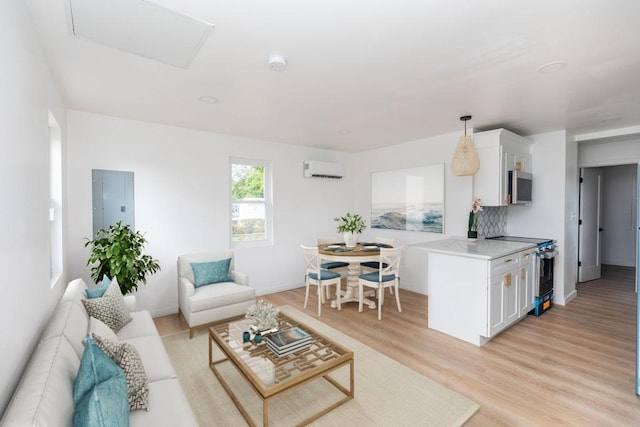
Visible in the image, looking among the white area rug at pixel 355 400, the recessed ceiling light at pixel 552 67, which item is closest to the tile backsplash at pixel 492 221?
the recessed ceiling light at pixel 552 67

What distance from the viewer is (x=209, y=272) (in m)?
3.74

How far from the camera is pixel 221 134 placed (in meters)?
4.41

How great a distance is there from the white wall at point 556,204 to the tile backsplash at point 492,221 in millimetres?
201

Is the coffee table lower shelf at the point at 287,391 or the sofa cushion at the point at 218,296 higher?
the sofa cushion at the point at 218,296

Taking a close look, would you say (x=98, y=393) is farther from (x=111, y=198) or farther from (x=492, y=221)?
(x=492, y=221)

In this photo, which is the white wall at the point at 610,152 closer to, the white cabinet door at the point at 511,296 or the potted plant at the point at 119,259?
the white cabinet door at the point at 511,296

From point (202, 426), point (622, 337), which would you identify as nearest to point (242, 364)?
point (202, 426)

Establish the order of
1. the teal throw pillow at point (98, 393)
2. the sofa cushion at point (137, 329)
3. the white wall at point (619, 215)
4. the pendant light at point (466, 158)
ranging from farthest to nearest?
the white wall at point (619, 215), the pendant light at point (466, 158), the sofa cushion at point (137, 329), the teal throw pillow at point (98, 393)

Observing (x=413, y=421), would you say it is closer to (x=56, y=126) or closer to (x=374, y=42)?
(x=374, y=42)

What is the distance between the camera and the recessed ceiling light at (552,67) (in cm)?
228

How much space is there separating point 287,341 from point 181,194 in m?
2.75

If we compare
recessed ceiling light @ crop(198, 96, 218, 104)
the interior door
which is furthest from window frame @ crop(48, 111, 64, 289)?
the interior door

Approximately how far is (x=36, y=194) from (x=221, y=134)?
9.21ft

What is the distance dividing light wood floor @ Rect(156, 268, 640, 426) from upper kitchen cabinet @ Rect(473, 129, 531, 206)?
1.64 meters
